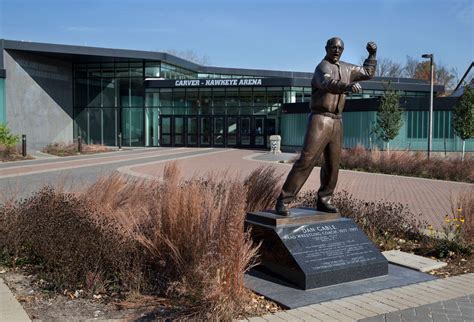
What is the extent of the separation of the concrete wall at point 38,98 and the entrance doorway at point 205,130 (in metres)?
7.81

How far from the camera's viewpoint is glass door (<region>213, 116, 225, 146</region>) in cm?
4197

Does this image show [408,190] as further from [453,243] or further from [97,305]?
[97,305]

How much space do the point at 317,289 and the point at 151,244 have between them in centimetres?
176

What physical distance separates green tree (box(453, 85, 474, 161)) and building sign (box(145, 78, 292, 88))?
18.2 meters

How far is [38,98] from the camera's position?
36.6 meters

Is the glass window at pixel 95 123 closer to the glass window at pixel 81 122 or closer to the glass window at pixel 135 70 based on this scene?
the glass window at pixel 81 122

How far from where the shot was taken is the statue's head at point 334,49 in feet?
19.8

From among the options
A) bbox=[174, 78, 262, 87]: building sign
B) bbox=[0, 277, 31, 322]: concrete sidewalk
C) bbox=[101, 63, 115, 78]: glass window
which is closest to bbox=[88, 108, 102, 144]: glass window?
bbox=[101, 63, 115, 78]: glass window

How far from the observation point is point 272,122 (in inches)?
1618

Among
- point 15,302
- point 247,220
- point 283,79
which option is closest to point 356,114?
point 283,79

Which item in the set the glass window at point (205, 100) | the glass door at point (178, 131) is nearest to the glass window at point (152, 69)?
the glass window at point (205, 100)

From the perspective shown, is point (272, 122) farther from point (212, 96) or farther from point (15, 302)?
point (15, 302)

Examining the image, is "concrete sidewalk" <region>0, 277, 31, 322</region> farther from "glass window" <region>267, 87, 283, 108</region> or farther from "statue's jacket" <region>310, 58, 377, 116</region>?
"glass window" <region>267, 87, 283, 108</region>

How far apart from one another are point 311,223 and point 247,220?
77 cm
